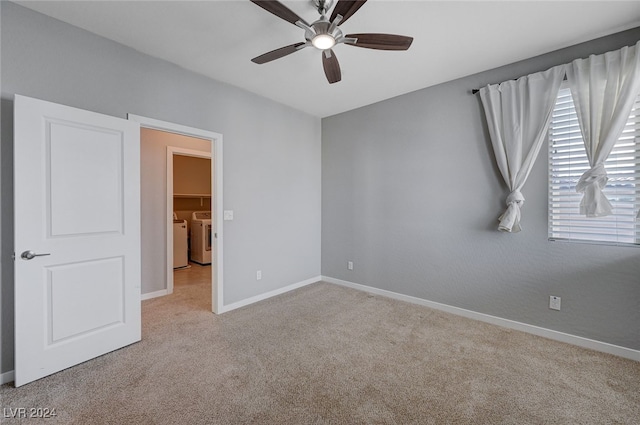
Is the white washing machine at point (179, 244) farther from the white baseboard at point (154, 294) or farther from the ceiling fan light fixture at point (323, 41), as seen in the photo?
the ceiling fan light fixture at point (323, 41)

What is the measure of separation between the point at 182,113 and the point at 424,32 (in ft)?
7.98

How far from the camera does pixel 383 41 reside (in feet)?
6.06

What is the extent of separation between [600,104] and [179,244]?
20.2 feet

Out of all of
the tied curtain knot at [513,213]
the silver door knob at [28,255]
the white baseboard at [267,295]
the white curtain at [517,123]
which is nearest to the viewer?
the silver door knob at [28,255]

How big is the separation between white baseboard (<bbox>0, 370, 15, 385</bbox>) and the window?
178 inches

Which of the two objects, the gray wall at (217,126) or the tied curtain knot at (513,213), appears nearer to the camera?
the gray wall at (217,126)

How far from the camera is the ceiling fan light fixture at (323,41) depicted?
1799 millimetres

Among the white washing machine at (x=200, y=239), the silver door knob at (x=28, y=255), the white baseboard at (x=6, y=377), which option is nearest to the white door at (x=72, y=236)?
the silver door knob at (x=28, y=255)

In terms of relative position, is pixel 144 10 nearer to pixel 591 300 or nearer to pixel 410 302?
pixel 410 302

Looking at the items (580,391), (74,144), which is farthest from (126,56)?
(580,391)

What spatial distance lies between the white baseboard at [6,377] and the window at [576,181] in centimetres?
453

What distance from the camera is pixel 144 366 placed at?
2068 mm

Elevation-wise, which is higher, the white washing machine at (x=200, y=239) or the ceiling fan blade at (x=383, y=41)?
the ceiling fan blade at (x=383, y=41)

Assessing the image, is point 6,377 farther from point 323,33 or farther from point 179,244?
point 179,244
